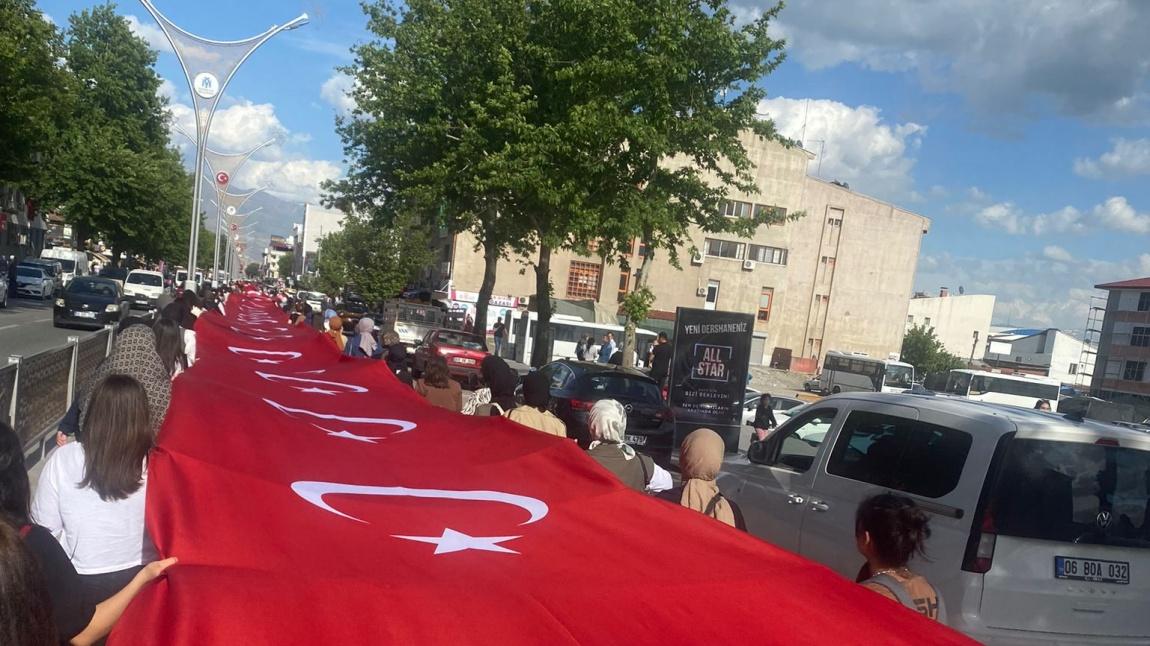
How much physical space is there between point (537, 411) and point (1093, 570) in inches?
156

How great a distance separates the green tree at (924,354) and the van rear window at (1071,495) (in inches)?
3666

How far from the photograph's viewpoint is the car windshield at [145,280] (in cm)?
4638

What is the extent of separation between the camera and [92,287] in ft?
107

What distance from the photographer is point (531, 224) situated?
2816 cm

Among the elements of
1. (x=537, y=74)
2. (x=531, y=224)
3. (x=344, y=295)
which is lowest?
(x=344, y=295)

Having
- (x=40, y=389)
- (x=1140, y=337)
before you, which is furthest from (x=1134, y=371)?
(x=40, y=389)

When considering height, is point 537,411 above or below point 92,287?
above

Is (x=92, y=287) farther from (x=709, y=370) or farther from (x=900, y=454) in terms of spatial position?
(x=900, y=454)

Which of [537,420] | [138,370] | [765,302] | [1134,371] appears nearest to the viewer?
[138,370]

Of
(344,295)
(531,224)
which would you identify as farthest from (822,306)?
(531,224)

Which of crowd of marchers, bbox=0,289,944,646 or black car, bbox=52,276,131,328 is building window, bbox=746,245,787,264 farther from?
crowd of marchers, bbox=0,289,944,646

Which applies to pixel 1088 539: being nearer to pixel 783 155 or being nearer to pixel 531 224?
pixel 531 224

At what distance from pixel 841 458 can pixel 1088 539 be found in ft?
6.02

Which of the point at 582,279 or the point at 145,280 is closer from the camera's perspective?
the point at 145,280
